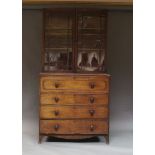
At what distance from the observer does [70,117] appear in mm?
4961

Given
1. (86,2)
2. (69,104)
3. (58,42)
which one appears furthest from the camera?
(86,2)

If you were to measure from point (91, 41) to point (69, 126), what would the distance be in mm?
1234

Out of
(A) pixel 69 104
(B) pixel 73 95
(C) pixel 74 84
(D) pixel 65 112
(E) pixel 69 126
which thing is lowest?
(E) pixel 69 126

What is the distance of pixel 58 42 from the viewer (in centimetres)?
519

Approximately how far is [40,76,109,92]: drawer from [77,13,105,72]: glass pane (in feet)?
0.93

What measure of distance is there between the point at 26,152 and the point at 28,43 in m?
1.94

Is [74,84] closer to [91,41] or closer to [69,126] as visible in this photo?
[69,126]

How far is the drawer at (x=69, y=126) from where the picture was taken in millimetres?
4953

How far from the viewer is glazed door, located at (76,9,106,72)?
5172 millimetres

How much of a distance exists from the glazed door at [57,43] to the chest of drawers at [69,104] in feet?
0.86

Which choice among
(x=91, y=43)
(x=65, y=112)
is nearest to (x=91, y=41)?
(x=91, y=43)

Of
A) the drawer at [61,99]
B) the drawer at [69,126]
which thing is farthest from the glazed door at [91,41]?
the drawer at [69,126]
